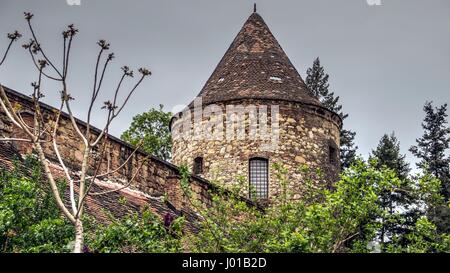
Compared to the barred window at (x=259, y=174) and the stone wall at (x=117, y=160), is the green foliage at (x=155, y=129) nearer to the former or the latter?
the barred window at (x=259, y=174)

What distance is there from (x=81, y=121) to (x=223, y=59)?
40.2 ft

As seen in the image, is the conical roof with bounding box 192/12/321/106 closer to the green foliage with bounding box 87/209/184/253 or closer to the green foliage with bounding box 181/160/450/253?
the green foliage with bounding box 181/160/450/253

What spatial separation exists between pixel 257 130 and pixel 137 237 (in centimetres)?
1471

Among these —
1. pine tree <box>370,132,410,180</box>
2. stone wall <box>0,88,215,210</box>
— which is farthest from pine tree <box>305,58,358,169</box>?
stone wall <box>0,88,215,210</box>

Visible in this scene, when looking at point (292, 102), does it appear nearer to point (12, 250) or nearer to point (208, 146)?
point (208, 146)

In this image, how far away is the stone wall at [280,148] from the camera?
23719 mm

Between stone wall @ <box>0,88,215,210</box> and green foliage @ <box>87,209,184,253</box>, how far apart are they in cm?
342

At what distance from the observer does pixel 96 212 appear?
12.5m

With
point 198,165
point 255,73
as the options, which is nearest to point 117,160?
point 198,165

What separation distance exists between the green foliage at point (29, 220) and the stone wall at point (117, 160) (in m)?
3.30

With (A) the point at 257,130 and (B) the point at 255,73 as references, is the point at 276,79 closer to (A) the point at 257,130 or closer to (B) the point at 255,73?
(B) the point at 255,73

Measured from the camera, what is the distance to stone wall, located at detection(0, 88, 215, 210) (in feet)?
44.8

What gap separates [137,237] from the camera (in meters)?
9.44
